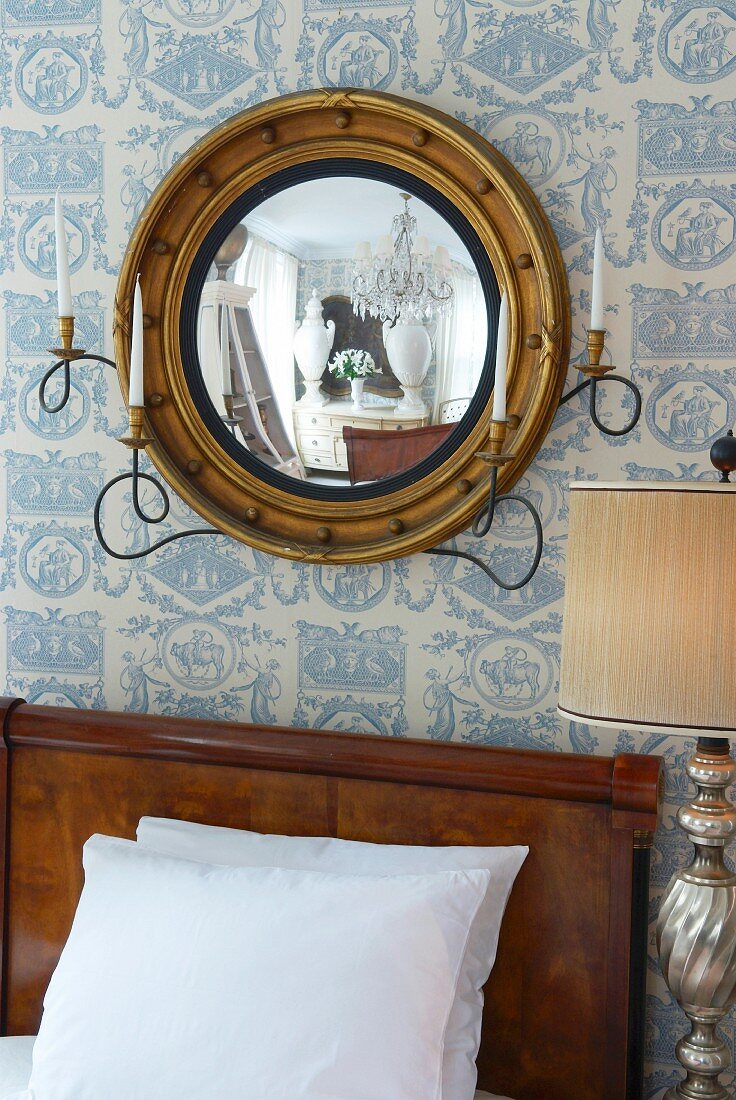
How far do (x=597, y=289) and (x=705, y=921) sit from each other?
889 millimetres

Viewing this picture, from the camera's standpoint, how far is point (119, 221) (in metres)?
1.84

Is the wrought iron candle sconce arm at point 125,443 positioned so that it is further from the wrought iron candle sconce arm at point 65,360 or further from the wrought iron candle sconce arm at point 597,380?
the wrought iron candle sconce arm at point 597,380

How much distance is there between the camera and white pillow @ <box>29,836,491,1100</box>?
1.35m

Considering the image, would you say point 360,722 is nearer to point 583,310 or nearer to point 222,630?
point 222,630

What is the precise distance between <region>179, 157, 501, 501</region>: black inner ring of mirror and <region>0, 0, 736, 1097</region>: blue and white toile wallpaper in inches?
5.0

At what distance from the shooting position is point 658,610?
127 centimetres

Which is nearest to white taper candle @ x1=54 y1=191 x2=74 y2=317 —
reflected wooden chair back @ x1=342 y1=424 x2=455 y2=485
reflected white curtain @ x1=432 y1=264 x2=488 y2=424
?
reflected wooden chair back @ x1=342 y1=424 x2=455 y2=485

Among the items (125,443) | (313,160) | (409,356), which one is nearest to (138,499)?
(125,443)

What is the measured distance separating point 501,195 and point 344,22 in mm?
406

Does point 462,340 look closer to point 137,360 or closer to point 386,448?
point 386,448

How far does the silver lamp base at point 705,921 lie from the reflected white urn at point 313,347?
82cm

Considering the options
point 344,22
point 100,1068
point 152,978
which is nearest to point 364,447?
point 344,22

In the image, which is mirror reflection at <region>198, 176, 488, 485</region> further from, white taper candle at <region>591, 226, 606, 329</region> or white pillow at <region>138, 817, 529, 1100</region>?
white pillow at <region>138, 817, 529, 1100</region>

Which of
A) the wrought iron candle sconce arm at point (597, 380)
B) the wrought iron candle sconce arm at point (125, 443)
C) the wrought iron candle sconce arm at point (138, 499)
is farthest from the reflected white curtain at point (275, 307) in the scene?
the wrought iron candle sconce arm at point (597, 380)
